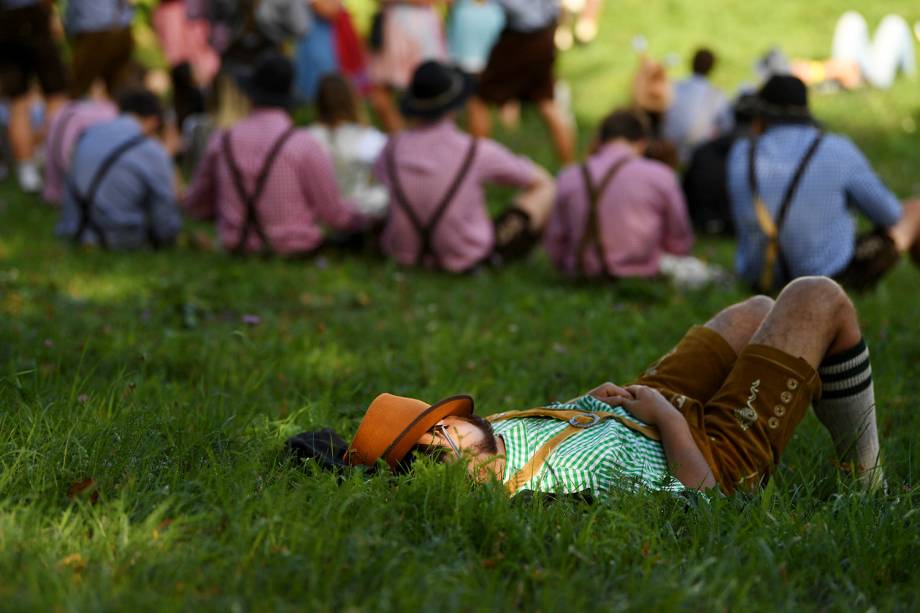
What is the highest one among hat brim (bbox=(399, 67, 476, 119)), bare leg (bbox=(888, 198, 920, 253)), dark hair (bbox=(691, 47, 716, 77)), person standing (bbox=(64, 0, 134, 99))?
person standing (bbox=(64, 0, 134, 99))

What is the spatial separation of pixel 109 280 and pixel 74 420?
11.7ft

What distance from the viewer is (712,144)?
1020cm

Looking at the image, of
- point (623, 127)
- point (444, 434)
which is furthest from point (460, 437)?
point (623, 127)

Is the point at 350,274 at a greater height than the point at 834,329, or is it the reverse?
the point at 834,329

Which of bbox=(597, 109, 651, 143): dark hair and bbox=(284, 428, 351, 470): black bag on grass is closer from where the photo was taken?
bbox=(284, 428, 351, 470): black bag on grass

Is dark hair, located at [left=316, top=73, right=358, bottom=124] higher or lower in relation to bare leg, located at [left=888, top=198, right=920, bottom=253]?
higher

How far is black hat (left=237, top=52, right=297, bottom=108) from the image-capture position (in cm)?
820

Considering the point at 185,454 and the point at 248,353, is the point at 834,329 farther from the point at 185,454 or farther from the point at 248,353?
the point at 248,353

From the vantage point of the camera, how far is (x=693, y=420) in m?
3.69

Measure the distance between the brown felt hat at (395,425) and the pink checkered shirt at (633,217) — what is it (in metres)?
4.16

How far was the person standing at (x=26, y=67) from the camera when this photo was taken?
10000 millimetres

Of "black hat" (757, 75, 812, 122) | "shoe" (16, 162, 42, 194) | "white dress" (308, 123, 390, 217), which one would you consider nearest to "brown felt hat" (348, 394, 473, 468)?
"black hat" (757, 75, 812, 122)

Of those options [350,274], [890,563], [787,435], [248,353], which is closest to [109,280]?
[350,274]

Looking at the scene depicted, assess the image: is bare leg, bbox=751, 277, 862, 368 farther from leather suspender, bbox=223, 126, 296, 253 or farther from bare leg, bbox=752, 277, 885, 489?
leather suspender, bbox=223, 126, 296, 253
